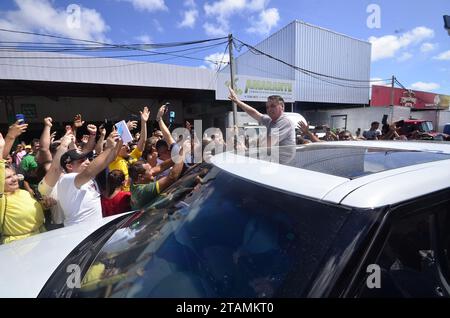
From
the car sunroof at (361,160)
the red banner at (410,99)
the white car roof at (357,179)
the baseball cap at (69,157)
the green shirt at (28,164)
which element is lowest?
the green shirt at (28,164)

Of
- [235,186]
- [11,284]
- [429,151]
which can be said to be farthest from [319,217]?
[11,284]

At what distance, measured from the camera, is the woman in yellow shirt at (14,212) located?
240 centimetres

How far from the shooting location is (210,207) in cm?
158

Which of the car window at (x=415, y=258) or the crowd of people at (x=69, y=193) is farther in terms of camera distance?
the crowd of people at (x=69, y=193)

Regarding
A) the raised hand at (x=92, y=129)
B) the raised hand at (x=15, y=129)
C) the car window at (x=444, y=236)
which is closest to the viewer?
the car window at (x=444, y=236)

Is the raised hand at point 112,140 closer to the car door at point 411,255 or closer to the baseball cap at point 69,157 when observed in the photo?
the baseball cap at point 69,157

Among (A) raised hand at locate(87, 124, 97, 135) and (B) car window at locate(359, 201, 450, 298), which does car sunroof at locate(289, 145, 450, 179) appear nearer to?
(B) car window at locate(359, 201, 450, 298)

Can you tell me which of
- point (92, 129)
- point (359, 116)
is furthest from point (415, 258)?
point (359, 116)

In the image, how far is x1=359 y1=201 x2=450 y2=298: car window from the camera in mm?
1053

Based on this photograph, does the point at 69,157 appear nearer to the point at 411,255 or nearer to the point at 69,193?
the point at 69,193

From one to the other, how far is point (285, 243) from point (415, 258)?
572 mm

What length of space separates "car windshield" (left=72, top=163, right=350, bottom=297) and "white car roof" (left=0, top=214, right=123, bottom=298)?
0.83ft

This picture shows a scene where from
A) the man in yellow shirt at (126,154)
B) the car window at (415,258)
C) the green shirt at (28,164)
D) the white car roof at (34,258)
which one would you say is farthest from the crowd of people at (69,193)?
the green shirt at (28,164)

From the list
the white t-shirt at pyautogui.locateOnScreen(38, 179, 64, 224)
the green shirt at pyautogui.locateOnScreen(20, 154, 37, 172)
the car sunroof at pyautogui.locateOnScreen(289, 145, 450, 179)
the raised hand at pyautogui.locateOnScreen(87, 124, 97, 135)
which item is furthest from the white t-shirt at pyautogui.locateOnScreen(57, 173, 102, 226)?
the green shirt at pyautogui.locateOnScreen(20, 154, 37, 172)
